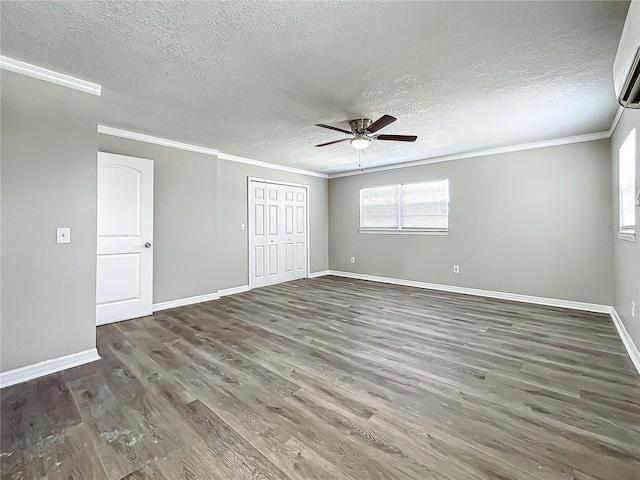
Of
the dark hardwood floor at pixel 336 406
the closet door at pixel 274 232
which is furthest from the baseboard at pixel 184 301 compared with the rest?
the closet door at pixel 274 232

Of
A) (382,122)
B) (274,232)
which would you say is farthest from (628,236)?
(274,232)

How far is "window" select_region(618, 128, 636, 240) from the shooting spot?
2.68 m

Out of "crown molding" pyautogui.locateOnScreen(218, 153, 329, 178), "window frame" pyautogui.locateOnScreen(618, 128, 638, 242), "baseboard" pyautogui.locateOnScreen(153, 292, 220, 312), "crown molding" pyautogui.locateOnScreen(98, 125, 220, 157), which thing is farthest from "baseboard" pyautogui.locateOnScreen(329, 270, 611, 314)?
"crown molding" pyautogui.locateOnScreen(98, 125, 220, 157)

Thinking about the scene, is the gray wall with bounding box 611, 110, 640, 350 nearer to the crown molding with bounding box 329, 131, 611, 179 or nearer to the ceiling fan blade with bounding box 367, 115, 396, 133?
the crown molding with bounding box 329, 131, 611, 179

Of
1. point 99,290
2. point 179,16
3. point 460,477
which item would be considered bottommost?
point 460,477

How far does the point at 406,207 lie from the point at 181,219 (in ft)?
13.4

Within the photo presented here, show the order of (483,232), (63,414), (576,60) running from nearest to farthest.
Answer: (63,414), (576,60), (483,232)

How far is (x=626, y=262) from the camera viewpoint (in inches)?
120

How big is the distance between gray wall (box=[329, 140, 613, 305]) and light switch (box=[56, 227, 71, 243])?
5110 millimetres

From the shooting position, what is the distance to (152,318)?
152 inches

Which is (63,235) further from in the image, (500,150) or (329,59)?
(500,150)

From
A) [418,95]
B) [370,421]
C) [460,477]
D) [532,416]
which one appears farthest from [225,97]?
[532,416]

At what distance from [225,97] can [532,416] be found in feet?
11.4

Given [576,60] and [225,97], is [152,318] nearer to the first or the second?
[225,97]
